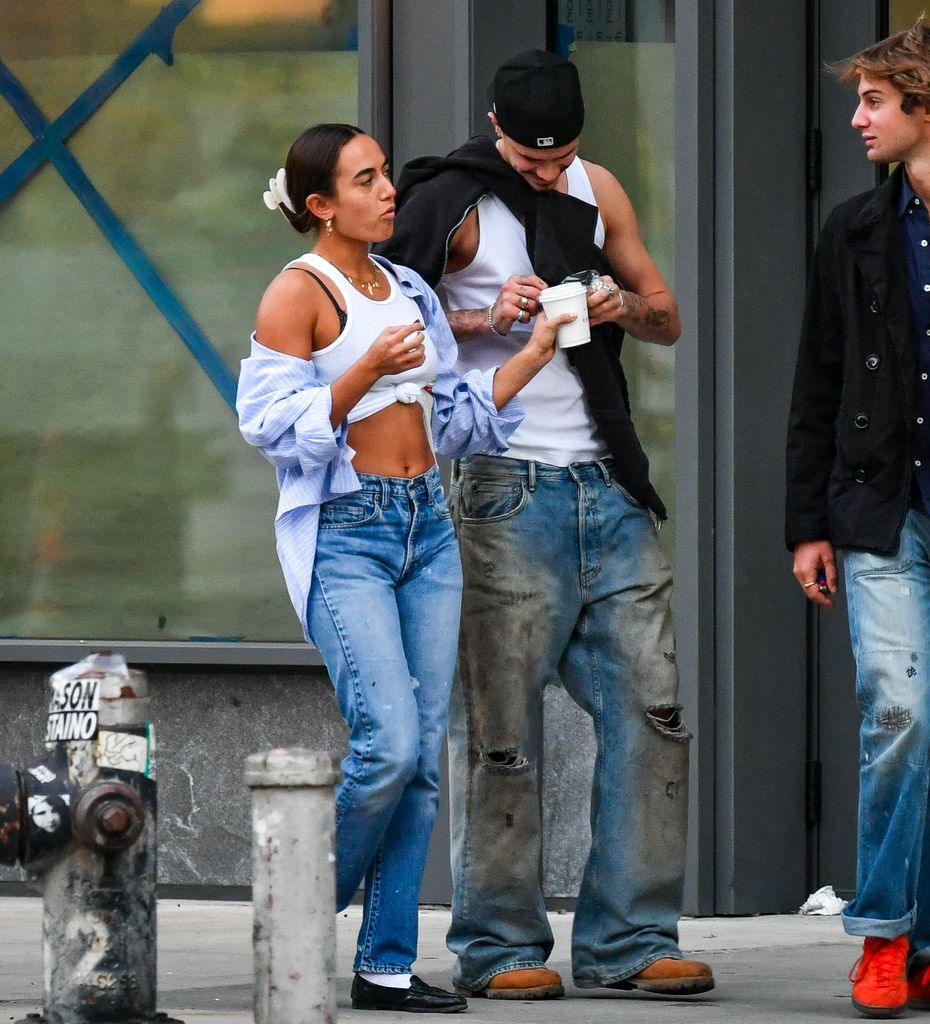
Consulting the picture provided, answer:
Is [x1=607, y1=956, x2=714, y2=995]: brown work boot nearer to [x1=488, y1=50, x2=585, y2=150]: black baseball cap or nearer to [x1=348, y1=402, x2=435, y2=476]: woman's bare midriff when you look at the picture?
[x1=348, y1=402, x2=435, y2=476]: woman's bare midriff

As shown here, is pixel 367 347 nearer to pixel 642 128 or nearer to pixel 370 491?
pixel 370 491

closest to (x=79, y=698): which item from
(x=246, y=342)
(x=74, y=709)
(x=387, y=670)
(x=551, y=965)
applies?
A: (x=74, y=709)

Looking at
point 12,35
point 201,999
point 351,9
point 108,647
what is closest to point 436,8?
point 351,9

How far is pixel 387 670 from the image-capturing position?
4.59 metres

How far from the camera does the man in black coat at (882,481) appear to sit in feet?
15.3

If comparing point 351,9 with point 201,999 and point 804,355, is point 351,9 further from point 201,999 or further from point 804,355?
point 201,999

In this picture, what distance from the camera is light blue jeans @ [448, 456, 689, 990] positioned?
16.6 ft

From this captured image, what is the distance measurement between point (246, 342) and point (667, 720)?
283 centimetres

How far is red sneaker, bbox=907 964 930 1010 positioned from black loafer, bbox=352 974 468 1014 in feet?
3.28

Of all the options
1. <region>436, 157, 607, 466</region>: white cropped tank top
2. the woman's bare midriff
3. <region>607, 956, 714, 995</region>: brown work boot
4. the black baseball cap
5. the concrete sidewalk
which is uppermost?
the black baseball cap

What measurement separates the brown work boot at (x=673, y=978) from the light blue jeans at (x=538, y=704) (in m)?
0.03

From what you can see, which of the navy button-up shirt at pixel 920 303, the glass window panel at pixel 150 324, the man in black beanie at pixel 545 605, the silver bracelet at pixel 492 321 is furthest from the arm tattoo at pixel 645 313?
the glass window panel at pixel 150 324

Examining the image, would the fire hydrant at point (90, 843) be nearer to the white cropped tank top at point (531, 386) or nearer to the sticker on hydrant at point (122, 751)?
the sticker on hydrant at point (122, 751)

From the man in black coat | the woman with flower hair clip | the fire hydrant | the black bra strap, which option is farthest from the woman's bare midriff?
the fire hydrant
